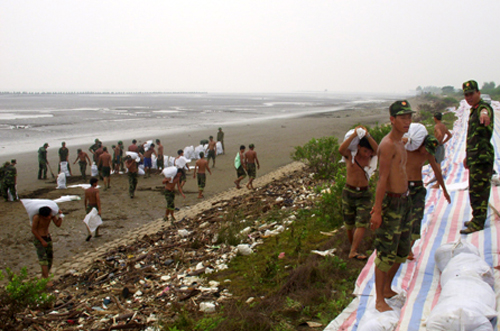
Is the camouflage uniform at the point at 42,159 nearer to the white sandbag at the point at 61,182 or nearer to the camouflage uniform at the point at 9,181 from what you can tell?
the white sandbag at the point at 61,182

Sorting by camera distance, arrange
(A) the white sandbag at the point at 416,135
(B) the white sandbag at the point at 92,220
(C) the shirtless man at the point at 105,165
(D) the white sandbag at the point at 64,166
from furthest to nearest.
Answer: (D) the white sandbag at the point at 64,166 → (C) the shirtless man at the point at 105,165 → (B) the white sandbag at the point at 92,220 → (A) the white sandbag at the point at 416,135

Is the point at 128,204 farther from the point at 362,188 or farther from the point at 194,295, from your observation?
the point at 362,188

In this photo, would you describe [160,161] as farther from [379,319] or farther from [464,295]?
[464,295]

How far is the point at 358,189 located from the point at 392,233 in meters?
1.34

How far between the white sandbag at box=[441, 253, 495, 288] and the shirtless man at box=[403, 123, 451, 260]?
0.65m

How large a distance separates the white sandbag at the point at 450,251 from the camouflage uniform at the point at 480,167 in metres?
1.01

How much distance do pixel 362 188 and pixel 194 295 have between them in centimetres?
257

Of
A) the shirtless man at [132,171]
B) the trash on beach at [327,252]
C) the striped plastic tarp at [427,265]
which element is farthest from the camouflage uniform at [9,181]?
the striped plastic tarp at [427,265]

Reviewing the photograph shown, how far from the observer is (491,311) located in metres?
2.43

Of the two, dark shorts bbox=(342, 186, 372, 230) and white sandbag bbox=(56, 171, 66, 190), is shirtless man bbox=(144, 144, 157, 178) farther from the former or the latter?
dark shorts bbox=(342, 186, 372, 230)

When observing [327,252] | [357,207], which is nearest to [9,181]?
[327,252]

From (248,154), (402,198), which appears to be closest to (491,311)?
(402,198)

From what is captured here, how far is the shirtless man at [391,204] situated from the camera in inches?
117

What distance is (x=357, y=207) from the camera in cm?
431
